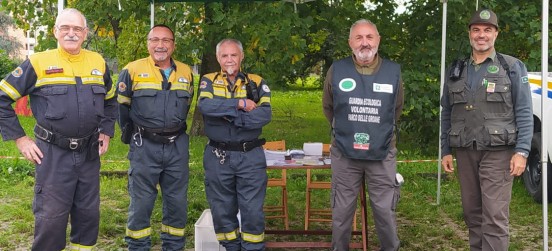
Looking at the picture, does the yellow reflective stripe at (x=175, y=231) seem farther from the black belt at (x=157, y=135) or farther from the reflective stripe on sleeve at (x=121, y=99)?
the reflective stripe on sleeve at (x=121, y=99)

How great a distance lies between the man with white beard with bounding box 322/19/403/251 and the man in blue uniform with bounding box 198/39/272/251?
53cm

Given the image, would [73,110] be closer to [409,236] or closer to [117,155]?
[409,236]

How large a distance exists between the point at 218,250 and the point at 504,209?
2054mm

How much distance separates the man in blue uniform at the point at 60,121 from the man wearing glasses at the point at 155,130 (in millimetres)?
391

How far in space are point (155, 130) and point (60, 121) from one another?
74 centimetres

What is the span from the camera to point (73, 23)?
4.10 meters

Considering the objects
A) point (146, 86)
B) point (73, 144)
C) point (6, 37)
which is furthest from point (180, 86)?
point (6, 37)

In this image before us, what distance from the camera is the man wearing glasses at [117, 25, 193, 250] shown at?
4656mm

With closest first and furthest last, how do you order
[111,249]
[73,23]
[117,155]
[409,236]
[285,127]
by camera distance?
[73,23] < [111,249] < [409,236] < [117,155] < [285,127]

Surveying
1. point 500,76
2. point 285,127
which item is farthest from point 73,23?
point 285,127

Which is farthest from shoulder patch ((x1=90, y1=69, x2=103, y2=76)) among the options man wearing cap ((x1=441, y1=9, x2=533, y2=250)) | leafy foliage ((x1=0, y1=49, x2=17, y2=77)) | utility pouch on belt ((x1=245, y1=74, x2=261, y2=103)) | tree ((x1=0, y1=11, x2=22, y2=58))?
tree ((x1=0, y1=11, x2=22, y2=58))

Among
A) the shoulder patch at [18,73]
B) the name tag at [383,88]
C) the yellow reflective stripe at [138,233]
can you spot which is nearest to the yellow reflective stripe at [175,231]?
the yellow reflective stripe at [138,233]

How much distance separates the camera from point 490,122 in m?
4.27

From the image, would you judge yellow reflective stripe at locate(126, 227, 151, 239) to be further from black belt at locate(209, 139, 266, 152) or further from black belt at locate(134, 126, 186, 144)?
black belt at locate(209, 139, 266, 152)
